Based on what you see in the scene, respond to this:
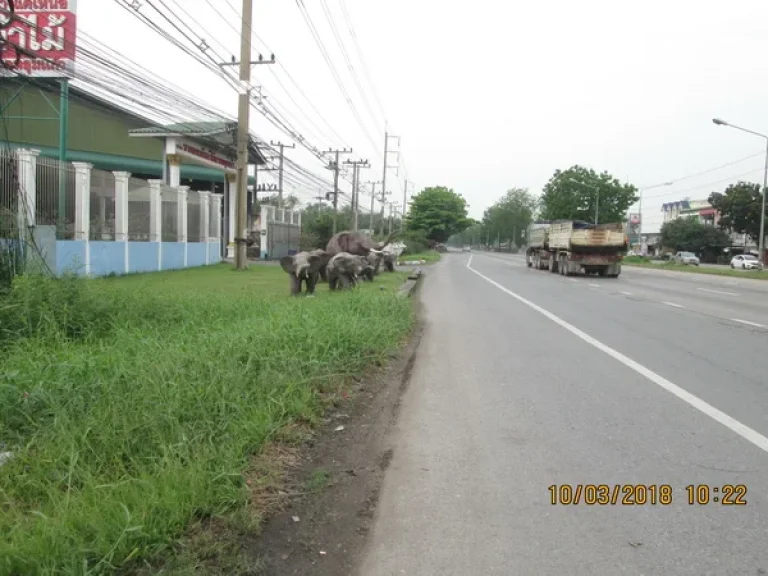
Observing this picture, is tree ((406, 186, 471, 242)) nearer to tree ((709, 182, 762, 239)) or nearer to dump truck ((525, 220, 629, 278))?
tree ((709, 182, 762, 239))

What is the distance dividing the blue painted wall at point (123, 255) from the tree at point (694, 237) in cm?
5450

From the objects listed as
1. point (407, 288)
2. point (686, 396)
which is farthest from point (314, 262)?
point (686, 396)

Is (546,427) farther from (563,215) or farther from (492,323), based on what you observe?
(563,215)

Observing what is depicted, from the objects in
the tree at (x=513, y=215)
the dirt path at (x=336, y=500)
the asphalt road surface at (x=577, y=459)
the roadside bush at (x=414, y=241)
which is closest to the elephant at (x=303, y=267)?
the asphalt road surface at (x=577, y=459)

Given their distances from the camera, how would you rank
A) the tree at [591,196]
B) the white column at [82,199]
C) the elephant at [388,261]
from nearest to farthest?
1. the white column at [82,199]
2. the elephant at [388,261]
3. the tree at [591,196]

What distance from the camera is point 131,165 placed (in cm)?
3750

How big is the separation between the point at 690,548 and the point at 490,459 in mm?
1545

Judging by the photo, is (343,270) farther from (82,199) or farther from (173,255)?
(173,255)

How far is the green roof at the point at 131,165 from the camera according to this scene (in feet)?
114

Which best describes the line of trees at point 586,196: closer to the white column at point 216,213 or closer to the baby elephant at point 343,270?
the white column at point 216,213

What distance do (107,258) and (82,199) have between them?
2213 millimetres

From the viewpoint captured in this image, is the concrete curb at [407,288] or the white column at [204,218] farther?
the white column at [204,218]

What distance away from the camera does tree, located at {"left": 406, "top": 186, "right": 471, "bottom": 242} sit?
249ft

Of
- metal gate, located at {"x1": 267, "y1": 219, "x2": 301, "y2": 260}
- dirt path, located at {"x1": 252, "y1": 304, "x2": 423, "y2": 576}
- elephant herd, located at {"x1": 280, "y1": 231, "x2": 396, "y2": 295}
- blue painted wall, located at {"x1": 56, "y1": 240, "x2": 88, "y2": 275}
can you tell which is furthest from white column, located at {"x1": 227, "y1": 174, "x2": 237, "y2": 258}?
dirt path, located at {"x1": 252, "y1": 304, "x2": 423, "y2": 576}
